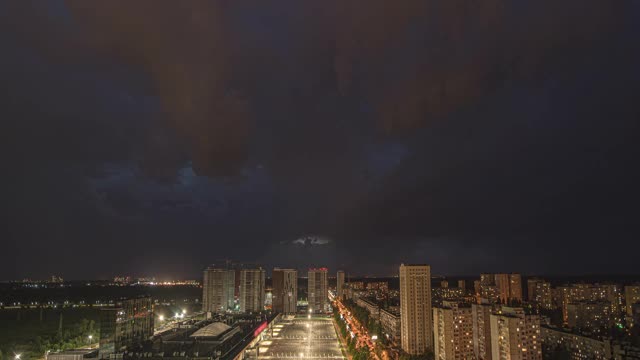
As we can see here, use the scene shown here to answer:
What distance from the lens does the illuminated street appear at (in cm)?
2616

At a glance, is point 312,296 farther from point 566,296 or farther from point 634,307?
point 634,307

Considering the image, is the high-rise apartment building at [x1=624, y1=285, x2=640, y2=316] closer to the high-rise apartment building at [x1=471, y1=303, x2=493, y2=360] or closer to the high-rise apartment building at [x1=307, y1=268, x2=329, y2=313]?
the high-rise apartment building at [x1=471, y1=303, x2=493, y2=360]

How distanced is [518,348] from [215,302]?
36.6 m

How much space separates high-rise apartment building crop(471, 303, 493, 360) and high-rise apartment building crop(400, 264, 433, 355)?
4.78 metres

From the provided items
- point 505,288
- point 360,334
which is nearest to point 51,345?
point 360,334

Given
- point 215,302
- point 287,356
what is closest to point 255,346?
point 287,356

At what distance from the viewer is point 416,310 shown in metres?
26.3

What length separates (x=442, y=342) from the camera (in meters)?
22.1

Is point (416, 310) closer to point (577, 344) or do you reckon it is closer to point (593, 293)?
point (577, 344)

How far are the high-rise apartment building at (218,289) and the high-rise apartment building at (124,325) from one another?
2107 centimetres

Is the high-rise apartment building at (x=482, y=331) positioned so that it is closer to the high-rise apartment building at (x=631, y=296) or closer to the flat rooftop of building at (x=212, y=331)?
the flat rooftop of building at (x=212, y=331)

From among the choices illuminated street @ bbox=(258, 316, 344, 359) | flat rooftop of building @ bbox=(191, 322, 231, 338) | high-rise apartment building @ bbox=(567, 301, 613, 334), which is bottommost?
illuminated street @ bbox=(258, 316, 344, 359)

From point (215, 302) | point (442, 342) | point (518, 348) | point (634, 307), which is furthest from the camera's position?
point (215, 302)

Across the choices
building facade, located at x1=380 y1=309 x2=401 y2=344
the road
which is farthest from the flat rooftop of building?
building facade, located at x1=380 y1=309 x2=401 y2=344
